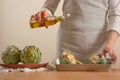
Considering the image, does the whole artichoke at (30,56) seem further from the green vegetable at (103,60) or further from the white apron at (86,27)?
the white apron at (86,27)

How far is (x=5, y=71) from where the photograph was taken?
107cm

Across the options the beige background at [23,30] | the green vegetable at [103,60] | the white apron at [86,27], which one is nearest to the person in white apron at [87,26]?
the white apron at [86,27]

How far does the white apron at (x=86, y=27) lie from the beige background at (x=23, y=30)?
4.67 ft

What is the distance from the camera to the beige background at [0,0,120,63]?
117 inches

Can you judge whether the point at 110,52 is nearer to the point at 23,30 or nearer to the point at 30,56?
the point at 30,56

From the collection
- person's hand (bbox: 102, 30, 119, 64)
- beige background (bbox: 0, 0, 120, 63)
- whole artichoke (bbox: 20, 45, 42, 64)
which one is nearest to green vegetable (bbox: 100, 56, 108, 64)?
person's hand (bbox: 102, 30, 119, 64)

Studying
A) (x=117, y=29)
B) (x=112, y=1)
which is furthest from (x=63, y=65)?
(x=112, y=1)

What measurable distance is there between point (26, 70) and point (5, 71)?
0.08 metres

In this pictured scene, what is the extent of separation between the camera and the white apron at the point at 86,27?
1.50 metres

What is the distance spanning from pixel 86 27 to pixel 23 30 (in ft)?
5.16

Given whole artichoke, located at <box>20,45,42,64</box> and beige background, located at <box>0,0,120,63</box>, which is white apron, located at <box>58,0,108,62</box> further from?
beige background, located at <box>0,0,120,63</box>

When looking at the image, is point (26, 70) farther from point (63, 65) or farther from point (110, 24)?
point (110, 24)

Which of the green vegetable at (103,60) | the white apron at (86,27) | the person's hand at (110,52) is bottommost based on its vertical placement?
the green vegetable at (103,60)

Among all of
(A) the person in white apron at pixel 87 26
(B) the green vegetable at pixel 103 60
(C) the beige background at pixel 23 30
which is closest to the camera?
(B) the green vegetable at pixel 103 60
